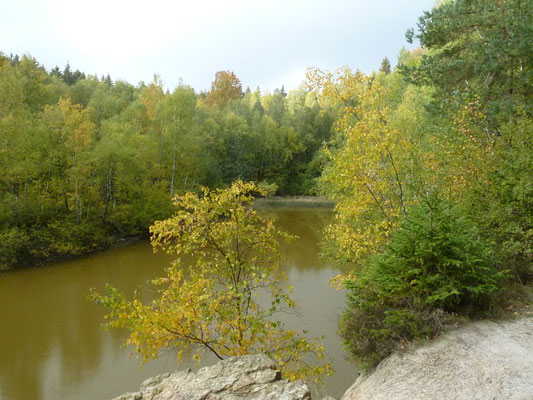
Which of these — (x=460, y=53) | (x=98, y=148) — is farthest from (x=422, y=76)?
(x=98, y=148)

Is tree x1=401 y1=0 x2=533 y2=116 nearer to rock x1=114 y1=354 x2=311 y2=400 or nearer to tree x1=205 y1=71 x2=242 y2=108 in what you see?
rock x1=114 y1=354 x2=311 y2=400

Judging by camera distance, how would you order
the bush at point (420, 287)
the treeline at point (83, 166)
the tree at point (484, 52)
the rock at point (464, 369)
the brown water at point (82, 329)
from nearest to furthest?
the rock at point (464, 369) → the bush at point (420, 287) → the brown water at point (82, 329) → the tree at point (484, 52) → the treeline at point (83, 166)

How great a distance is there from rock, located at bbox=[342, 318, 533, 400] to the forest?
0.28 meters

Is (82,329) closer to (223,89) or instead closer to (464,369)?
(464,369)

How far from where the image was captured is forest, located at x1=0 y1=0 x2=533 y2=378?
5.26 meters

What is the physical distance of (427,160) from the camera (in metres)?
8.49

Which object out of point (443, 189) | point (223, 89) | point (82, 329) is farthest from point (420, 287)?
point (223, 89)

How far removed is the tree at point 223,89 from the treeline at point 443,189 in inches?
1666

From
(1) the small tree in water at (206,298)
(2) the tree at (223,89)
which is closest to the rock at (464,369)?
(1) the small tree in water at (206,298)

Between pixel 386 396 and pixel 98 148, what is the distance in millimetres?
19568

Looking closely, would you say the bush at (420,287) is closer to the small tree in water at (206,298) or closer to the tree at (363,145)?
the small tree in water at (206,298)

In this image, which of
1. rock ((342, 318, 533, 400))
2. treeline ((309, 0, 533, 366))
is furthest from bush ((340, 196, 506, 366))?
rock ((342, 318, 533, 400))

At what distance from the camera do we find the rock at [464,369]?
3.99m

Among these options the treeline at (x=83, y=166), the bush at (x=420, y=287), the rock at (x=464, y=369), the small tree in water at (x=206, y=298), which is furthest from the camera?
the treeline at (x=83, y=166)
